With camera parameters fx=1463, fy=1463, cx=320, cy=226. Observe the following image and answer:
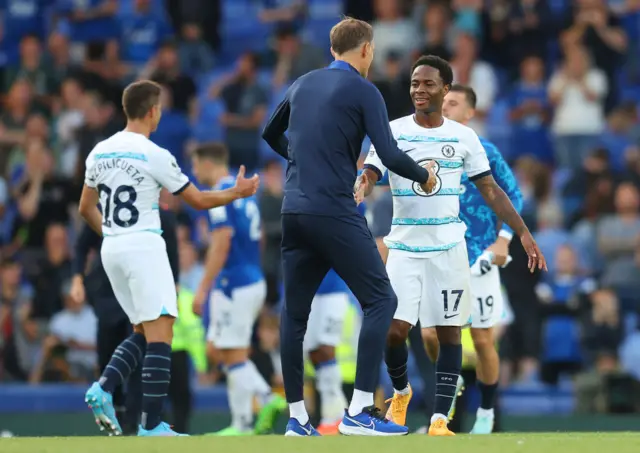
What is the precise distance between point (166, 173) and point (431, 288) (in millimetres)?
1829

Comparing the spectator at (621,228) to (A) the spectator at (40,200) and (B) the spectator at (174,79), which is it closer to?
(B) the spectator at (174,79)

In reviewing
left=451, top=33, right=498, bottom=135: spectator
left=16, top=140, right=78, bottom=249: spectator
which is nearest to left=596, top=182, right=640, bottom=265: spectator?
left=451, top=33, right=498, bottom=135: spectator

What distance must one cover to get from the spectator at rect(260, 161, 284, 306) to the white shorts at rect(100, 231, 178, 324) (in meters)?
6.49

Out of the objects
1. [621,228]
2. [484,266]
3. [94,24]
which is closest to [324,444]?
[484,266]

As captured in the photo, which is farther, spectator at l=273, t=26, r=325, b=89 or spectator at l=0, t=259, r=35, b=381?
spectator at l=273, t=26, r=325, b=89

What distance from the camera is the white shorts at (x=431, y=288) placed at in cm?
910

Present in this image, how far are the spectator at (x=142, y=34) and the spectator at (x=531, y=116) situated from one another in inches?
204

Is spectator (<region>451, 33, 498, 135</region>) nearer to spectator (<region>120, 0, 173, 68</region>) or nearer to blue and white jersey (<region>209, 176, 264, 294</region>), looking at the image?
spectator (<region>120, 0, 173, 68</region>)

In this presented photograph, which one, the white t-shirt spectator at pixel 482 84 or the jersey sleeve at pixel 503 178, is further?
the white t-shirt spectator at pixel 482 84

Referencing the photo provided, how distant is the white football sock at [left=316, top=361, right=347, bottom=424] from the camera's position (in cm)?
1219

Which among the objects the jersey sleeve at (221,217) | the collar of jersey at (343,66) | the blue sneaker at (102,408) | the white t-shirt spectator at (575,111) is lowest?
the blue sneaker at (102,408)

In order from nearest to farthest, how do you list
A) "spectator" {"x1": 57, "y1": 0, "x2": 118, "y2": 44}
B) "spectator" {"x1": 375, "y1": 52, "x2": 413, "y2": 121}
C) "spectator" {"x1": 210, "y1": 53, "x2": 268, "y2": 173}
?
"spectator" {"x1": 375, "y1": 52, "x2": 413, "y2": 121} < "spectator" {"x1": 210, "y1": 53, "x2": 268, "y2": 173} < "spectator" {"x1": 57, "y1": 0, "x2": 118, "y2": 44}

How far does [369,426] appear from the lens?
8391mm

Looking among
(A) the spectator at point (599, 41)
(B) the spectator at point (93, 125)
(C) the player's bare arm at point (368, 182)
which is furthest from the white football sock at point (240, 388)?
(A) the spectator at point (599, 41)
